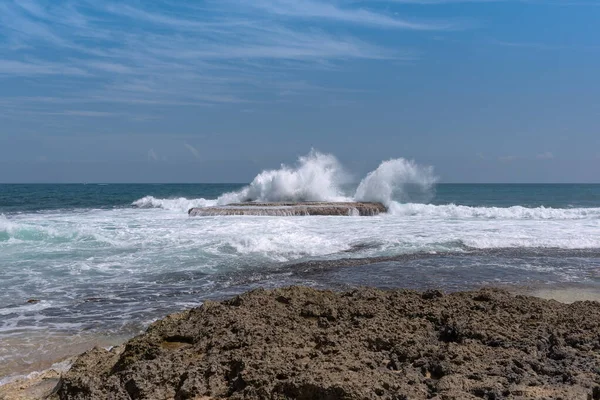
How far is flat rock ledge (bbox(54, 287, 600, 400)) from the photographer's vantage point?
3.24 metres

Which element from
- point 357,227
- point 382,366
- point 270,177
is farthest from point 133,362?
point 270,177

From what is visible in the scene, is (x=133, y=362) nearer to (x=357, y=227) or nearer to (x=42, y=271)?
(x=42, y=271)

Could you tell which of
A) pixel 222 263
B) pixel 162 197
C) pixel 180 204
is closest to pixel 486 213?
pixel 222 263

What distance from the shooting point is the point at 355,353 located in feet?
12.4

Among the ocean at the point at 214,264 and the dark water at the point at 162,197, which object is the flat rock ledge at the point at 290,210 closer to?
the ocean at the point at 214,264

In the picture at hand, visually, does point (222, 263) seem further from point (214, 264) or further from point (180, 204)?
point (180, 204)

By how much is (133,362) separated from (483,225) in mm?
15866

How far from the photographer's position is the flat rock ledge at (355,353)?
128 inches

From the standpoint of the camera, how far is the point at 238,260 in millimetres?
10969

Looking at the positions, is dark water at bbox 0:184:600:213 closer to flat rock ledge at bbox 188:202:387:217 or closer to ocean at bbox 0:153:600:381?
flat rock ledge at bbox 188:202:387:217

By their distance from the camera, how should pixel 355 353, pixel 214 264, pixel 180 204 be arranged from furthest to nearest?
pixel 180 204 < pixel 214 264 < pixel 355 353

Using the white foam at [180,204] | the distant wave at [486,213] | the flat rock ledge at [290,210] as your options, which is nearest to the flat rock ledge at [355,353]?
the flat rock ledge at [290,210]

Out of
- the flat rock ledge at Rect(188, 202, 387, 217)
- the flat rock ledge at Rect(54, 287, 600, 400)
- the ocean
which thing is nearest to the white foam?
the flat rock ledge at Rect(188, 202, 387, 217)

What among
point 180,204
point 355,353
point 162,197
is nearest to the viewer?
point 355,353
